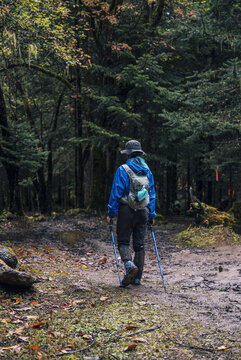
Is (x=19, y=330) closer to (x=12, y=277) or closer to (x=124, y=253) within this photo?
(x=12, y=277)

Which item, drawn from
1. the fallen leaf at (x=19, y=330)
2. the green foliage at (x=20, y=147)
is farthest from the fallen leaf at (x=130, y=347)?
the green foliage at (x=20, y=147)

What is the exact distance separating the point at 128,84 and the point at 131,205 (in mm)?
11252

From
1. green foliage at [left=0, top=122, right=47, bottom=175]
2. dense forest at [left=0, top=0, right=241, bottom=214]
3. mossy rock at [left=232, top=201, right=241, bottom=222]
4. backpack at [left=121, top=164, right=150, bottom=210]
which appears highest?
dense forest at [left=0, top=0, right=241, bottom=214]

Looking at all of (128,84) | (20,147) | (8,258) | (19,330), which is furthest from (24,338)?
(128,84)

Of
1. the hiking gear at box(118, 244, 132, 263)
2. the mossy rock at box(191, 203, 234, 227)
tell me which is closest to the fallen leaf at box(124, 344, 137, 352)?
the hiking gear at box(118, 244, 132, 263)

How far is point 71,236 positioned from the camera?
11883 mm

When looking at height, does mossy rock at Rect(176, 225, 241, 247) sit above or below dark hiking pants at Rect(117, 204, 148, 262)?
below

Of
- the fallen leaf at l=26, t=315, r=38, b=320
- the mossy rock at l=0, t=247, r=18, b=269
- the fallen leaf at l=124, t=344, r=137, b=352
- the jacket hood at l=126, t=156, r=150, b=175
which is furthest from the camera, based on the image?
the jacket hood at l=126, t=156, r=150, b=175

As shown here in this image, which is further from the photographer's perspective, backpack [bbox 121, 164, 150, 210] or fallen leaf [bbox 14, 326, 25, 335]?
backpack [bbox 121, 164, 150, 210]

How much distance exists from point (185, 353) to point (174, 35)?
15353mm

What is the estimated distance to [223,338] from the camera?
3.71 meters

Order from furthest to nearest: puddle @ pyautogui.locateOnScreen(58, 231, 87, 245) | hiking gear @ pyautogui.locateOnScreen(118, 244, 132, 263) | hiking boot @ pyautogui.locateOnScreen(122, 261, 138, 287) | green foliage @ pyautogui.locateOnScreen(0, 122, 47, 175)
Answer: green foliage @ pyautogui.locateOnScreen(0, 122, 47, 175), puddle @ pyautogui.locateOnScreen(58, 231, 87, 245), hiking gear @ pyautogui.locateOnScreen(118, 244, 132, 263), hiking boot @ pyautogui.locateOnScreen(122, 261, 138, 287)

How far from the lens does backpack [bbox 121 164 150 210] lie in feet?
18.2

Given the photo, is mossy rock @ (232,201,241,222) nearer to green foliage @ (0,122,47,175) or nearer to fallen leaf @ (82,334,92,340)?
green foliage @ (0,122,47,175)
